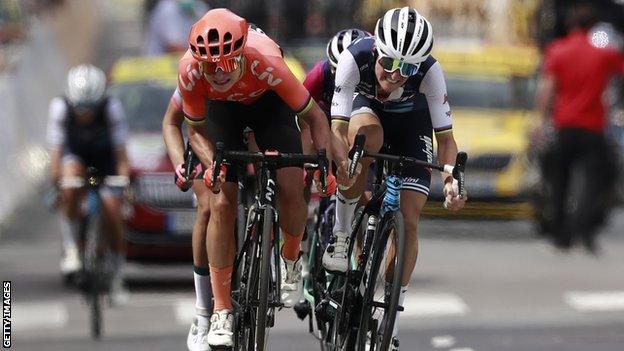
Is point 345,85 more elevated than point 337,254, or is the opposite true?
point 345,85

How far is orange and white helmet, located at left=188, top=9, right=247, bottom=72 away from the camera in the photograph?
9570 mm

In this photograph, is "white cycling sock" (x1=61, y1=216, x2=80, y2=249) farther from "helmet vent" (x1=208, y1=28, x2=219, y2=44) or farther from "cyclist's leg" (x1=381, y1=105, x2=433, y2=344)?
"helmet vent" (x1=208, y1=28, x2=219, y2=44)

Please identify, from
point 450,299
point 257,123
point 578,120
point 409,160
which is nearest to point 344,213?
point 257,123

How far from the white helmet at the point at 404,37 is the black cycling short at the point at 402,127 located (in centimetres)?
59

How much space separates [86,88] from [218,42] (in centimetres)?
641

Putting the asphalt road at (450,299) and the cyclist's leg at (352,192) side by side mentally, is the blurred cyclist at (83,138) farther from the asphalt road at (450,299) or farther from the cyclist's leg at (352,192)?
the cyclist's leg at (352,192)

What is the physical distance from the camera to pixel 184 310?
1537cm

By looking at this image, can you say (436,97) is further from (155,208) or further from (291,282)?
(155,208)

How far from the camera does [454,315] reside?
15.0 m

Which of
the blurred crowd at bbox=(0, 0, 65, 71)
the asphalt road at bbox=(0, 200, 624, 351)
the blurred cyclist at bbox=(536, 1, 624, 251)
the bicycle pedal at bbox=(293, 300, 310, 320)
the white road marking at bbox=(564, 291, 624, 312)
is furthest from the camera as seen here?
the blurred crowd at bbox=(0, 0, 65, 71)

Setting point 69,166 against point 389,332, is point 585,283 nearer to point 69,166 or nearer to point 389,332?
point 69,166

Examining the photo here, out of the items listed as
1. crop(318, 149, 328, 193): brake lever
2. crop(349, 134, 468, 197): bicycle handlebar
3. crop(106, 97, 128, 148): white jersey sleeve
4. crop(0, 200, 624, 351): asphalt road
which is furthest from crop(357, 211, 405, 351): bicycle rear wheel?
crop(106, 97, 128, 148): white jersey sleeve

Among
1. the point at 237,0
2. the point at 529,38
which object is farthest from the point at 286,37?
the point at 529,38

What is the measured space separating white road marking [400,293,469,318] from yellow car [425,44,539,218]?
453 cm
